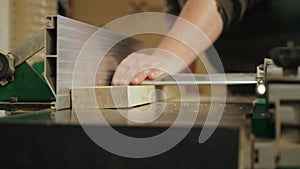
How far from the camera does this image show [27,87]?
0.91m

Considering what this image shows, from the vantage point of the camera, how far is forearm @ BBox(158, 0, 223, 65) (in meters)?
1.35

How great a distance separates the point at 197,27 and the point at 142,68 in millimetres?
417

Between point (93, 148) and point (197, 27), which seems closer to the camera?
point (93, 148)

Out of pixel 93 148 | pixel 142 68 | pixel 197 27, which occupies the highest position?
pixel 197 27

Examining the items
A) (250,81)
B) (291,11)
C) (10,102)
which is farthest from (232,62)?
(10,102)

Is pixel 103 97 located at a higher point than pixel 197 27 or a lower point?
lower

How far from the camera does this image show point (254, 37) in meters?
1.76

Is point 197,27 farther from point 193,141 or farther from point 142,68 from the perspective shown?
point 193,141

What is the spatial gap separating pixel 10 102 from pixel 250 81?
59 cm

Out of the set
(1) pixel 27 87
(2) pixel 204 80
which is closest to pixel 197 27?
(2) pixel 204 80

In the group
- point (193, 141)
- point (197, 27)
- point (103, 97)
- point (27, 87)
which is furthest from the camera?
point (197, 27)

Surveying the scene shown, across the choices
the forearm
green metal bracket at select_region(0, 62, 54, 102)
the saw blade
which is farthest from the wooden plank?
the forearm

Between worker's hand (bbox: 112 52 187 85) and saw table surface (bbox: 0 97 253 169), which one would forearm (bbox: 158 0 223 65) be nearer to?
worker's hand (bbox: 112 52 187 85)

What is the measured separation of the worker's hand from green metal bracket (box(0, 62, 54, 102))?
17cm
